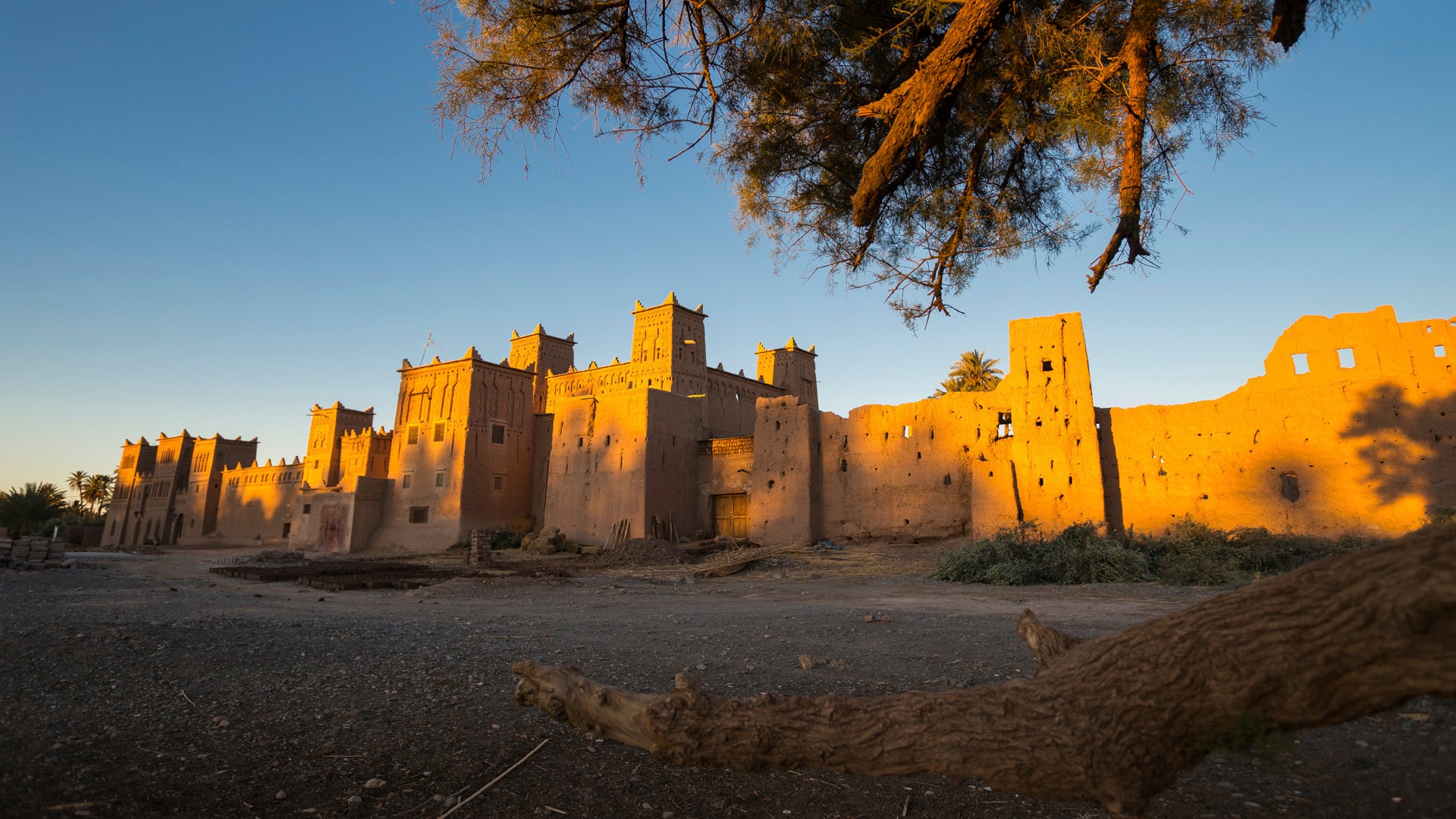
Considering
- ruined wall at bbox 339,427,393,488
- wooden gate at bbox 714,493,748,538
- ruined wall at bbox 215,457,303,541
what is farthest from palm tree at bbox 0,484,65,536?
wooden gate at bbox 714,493,748,538

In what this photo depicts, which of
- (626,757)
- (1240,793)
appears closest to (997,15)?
(1240,793)

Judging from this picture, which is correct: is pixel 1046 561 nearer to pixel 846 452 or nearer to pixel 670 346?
pixel 846 452

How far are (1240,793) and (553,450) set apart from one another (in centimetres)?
2438

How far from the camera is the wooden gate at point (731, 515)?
23922 millimetres

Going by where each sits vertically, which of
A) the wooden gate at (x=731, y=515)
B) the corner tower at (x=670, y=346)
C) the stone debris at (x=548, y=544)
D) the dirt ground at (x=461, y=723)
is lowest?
the dirt ground at (x=461, y=723)

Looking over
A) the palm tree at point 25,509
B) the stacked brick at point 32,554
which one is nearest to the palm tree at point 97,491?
the palm tree at point 25,509

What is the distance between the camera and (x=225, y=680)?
468 centimetres

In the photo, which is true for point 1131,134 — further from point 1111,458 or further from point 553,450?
point 553,450

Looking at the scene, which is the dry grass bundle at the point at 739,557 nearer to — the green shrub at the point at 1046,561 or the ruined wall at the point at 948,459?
the ruined wall at the point at 948,459

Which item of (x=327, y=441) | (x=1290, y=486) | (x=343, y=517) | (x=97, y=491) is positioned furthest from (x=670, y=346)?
(x=97, y=491)

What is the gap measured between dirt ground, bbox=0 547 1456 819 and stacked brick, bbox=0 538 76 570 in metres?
9.84

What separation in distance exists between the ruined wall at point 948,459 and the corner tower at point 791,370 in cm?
1476

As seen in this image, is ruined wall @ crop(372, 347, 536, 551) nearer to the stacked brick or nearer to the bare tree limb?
the stacked brick

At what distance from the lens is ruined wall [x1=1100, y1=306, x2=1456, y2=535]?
13.7 m
